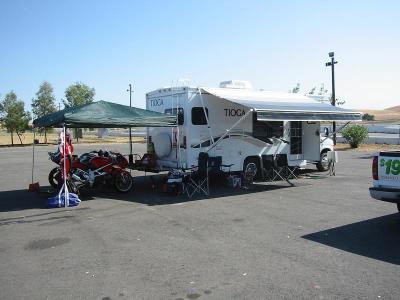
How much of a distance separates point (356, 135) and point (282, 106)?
1803 cm

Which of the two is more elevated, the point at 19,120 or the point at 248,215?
the point at 19,120

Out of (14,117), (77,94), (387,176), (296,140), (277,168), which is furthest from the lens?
(77,94)

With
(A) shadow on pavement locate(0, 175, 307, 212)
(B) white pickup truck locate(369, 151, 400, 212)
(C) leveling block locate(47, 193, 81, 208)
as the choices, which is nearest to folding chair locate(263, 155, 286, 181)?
(A) shadow on pavement locate(0, 175, 307, 212)

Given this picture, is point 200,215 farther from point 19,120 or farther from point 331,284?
point 19,120

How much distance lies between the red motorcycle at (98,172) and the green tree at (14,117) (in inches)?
1476

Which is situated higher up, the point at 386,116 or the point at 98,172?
the point at 386,116

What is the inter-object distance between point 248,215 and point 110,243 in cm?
306

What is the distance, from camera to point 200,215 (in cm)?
869

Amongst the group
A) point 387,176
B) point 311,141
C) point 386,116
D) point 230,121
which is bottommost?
point 387,176

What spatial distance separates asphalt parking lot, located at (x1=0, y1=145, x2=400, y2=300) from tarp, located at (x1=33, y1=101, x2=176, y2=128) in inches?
75.2

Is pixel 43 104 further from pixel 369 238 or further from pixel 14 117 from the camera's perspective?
pixel 369 238

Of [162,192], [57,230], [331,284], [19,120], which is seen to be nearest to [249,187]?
[162,192]

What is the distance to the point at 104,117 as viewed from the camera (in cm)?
1037

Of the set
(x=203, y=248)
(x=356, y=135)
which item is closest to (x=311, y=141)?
(x=203, y=248)
